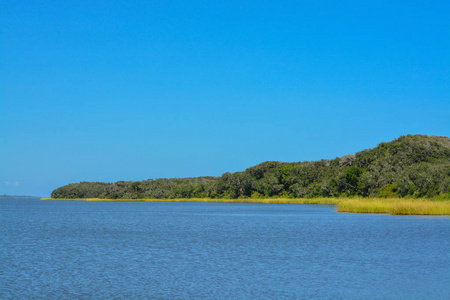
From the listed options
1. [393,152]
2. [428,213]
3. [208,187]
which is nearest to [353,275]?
[428,213]

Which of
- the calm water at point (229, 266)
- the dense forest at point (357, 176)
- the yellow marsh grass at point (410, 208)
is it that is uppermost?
the dense forest at point (357, 176)

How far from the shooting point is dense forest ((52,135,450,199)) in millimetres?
91544

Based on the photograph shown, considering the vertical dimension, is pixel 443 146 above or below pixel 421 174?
above

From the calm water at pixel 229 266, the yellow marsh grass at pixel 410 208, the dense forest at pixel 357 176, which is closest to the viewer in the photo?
the calm water at pixel 229 266

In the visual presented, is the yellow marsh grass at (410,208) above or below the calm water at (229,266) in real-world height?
above

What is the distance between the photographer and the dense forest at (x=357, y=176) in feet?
300

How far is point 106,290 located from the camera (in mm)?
16328

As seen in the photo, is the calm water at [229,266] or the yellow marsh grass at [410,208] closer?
the calm water at [229,266]

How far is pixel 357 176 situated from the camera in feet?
385

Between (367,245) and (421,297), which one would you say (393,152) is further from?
(421,297)

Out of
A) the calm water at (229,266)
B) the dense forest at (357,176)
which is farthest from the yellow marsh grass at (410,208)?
the dense forest at (357,176)

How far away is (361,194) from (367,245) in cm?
8714

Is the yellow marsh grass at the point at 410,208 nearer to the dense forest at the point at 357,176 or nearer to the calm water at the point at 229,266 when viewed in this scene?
the calm water at the point at 229,266

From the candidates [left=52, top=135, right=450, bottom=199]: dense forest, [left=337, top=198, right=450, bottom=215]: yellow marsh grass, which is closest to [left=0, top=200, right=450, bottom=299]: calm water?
[left=337, top=198, right=450, bottom=215]: yellow marsh grass
